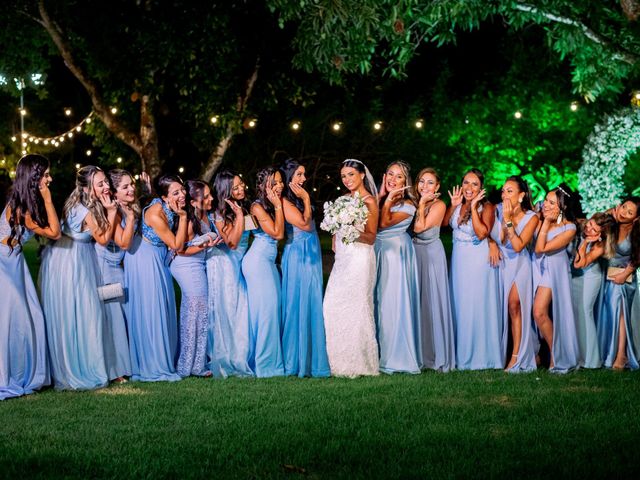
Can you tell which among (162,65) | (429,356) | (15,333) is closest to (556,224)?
(429,356)

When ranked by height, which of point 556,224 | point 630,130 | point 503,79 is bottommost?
point 556,224

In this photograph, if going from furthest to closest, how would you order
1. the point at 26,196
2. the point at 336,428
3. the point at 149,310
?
the point at 149,310
the point at 26,196
the point at 336,428

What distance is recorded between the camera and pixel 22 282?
9758mm

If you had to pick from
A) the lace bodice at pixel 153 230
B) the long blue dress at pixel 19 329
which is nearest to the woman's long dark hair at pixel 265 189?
the lace bodice at pixel 153 230

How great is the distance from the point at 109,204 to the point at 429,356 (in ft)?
12.0

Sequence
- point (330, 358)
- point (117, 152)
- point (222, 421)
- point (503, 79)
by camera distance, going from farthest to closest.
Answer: point (503, 79) < point (117, 152) < point (330, 358) < point (222, 421)

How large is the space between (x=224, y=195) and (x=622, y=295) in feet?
14.2

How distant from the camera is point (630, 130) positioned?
16.0m

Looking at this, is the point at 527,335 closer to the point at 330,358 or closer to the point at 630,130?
the point at 330,358

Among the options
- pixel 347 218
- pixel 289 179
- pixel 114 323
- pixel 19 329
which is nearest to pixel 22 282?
pixel 19 329

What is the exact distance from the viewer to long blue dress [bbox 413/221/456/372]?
35.2 feet

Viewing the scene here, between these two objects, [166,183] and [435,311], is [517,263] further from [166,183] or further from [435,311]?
[166,183]

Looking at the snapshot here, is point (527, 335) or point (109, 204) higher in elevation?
point (109, 204)

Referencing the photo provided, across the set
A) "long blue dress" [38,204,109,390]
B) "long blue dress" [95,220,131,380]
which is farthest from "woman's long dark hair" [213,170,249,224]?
"long blue dress" [38,204,109,390]
